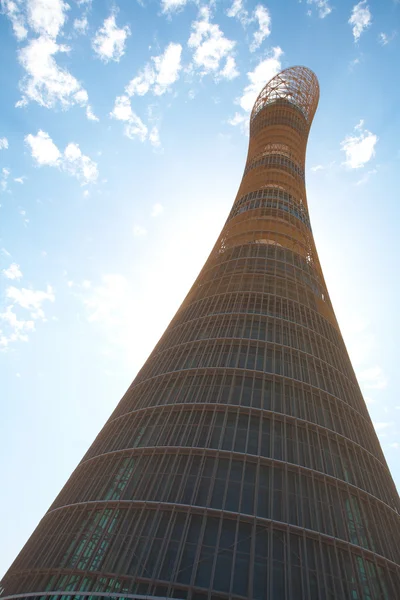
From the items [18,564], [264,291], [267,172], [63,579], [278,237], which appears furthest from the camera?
[267,172]

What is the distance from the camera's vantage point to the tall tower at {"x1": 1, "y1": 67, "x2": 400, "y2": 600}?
1565cm

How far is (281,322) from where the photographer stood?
29016 millimetres

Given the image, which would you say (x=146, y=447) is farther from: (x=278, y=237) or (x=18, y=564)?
(x=278, y=237)

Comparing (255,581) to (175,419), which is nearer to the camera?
(255,581)

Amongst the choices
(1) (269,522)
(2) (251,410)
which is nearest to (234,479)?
(1) (269,522)

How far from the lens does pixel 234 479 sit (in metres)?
18.6

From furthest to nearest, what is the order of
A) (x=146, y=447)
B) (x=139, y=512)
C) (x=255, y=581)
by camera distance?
(x=146, y=447), (x=139, y=512), (x=255, y=581)

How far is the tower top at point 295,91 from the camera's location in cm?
6538

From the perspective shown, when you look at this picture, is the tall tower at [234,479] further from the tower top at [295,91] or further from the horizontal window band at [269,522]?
the tower top at [295,91]

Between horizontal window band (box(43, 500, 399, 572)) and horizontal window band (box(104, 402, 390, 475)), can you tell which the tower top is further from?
horizontal window band (box(43, 500, 399, 572))

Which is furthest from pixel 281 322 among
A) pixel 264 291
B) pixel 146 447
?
pixel 146 447

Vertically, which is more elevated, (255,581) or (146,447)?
(146,447)

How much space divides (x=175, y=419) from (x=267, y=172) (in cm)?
3448

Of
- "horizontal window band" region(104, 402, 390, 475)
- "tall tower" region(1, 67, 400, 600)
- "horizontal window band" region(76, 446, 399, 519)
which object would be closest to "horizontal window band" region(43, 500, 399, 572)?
"tall tower" region(1, 67, 400, 600)
